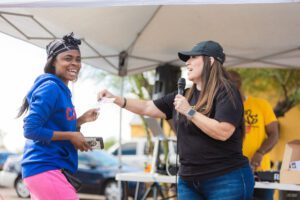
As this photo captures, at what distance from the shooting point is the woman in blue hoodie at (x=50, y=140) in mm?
2914

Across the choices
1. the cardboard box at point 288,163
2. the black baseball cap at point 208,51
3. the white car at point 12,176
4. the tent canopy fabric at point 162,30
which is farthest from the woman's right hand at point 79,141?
the white car at point 12,176

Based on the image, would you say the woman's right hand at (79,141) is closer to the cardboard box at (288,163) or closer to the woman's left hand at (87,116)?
the woman's left hand at (87,116)

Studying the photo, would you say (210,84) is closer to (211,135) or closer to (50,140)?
(211,135)

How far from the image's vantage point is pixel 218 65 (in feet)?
10.7

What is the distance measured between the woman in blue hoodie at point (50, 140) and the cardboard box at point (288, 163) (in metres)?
2.21

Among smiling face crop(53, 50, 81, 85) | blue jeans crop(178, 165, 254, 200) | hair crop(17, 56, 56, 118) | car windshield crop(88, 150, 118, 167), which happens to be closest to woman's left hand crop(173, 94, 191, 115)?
blue jeans crop(178, 165, 254, 200)

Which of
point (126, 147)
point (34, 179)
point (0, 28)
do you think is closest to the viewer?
point (34, 179)

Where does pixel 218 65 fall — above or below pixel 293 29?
below

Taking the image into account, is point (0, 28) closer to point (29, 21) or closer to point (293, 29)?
point (29, 21)

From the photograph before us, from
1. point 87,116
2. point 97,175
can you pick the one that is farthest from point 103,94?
point 97,175

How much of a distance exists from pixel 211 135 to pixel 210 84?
335mm

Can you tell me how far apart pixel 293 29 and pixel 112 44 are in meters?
2.25

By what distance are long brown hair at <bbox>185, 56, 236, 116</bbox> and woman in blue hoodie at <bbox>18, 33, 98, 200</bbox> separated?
28.7 inches

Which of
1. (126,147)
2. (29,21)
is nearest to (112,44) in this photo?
(29,21)
